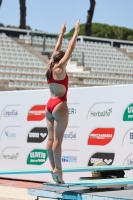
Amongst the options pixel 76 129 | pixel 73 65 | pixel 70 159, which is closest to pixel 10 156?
pixel 70 159

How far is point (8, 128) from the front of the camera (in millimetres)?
11898

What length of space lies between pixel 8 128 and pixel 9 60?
14198 mm

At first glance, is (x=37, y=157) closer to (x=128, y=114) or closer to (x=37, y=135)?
(x=37, y=135)

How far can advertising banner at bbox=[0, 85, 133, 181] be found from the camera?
968 cm

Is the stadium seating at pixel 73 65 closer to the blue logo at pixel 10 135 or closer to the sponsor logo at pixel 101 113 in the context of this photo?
the blue logo at pixel 10 135

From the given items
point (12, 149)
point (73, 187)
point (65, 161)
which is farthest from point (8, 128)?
point (73, 187)

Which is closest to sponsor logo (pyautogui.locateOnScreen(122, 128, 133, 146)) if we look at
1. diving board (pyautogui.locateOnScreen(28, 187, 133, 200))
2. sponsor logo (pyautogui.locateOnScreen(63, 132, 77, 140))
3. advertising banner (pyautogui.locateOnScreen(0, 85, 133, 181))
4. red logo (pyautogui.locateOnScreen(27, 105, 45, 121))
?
advertising banner (pyautogui.locateOnScreen(0, 85, 133, 181))

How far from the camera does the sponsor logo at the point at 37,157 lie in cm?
1105

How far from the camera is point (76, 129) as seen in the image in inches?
412

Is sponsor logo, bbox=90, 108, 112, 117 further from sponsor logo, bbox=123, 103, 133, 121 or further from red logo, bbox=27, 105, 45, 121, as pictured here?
red logo, bbox=27, 105, 45, 121

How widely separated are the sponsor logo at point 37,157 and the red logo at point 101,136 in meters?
1.26

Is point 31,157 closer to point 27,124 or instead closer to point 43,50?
point 27,124

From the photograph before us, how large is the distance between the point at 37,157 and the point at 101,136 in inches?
72.4

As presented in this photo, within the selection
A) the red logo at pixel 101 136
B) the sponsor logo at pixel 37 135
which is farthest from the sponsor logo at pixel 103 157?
the sponsor logo at pixel 37 135
